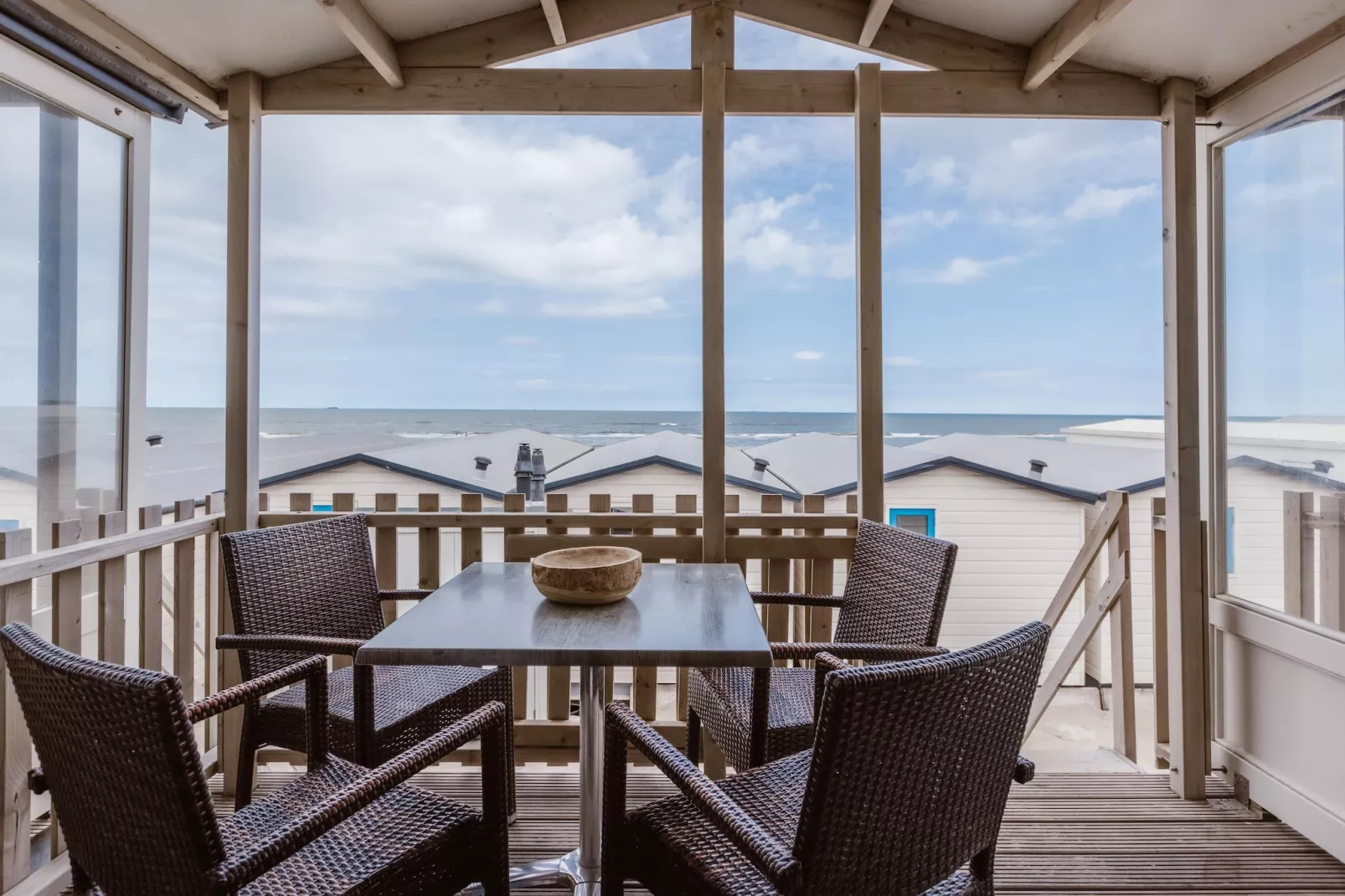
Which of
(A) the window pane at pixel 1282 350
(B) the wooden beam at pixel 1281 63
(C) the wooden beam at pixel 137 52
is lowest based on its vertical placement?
(A) the window pane at pixel 1282 350

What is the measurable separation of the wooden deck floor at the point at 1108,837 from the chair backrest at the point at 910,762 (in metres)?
1.21

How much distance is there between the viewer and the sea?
61.2 feet

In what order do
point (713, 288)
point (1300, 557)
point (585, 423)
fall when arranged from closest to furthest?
point (1300, 557) < point (713, 288) < point (585, 423)

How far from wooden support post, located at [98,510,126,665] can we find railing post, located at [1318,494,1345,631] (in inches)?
146

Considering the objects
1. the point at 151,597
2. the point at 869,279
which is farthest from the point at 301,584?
the point at 869,279

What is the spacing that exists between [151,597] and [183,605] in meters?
0.10

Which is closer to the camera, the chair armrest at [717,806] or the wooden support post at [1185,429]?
the chair armrest at [717,806]

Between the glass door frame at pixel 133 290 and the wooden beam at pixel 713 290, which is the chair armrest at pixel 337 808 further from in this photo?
the glass door frame at pixel 133 290

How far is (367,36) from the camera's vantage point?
88.1 inches

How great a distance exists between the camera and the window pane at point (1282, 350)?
7.14 ft

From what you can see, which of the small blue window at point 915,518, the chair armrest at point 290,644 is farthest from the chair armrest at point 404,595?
the small blue window at point 915,518

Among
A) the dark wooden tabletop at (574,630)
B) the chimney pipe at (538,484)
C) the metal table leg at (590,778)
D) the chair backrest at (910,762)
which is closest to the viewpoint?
the chair backrest at (910,762)

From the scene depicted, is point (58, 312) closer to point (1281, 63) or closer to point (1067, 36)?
point (1067, 36)

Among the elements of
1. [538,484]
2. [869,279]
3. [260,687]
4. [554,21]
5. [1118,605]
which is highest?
[554,21]
